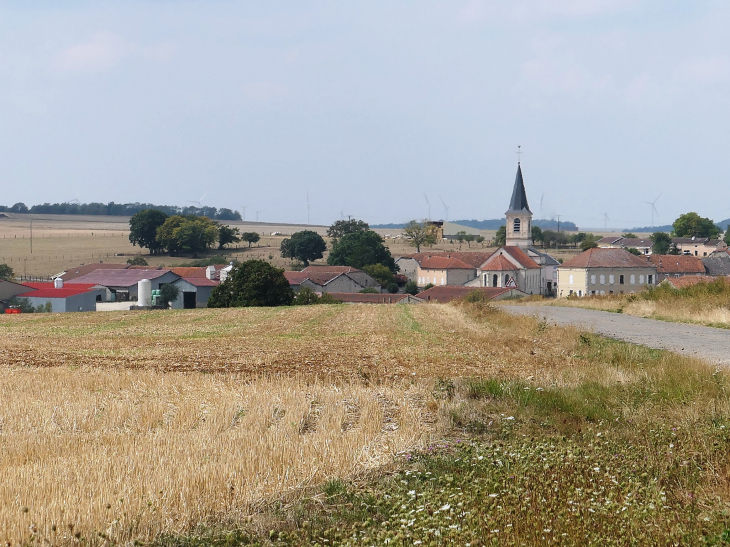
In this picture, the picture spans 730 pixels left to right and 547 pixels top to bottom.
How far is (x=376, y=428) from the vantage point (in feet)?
33.1

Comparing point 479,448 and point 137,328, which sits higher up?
point 479,448

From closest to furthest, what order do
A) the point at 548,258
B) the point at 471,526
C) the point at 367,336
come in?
the point at 471,526, the point at 367,336, the point at 548,258

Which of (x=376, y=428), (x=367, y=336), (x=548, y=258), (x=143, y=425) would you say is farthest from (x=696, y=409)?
(x=548, y=258)

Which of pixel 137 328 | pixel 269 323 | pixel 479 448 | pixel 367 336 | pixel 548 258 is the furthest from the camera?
pixel 548 258

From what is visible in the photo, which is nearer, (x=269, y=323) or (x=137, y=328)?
(x=137, y=328)

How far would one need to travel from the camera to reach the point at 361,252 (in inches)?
5192

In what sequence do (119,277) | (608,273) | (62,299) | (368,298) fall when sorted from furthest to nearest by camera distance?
(608,273), (119,277), (368,298), (62,299)

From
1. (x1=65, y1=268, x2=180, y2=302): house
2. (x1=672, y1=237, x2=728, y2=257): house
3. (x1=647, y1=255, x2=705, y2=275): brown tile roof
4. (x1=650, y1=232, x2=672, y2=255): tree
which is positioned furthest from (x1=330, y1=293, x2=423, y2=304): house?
(x1=672, y1=237, x2=728, y2=257): house

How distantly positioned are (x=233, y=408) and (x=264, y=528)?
469 centimetres

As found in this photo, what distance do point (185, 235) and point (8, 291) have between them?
252ft

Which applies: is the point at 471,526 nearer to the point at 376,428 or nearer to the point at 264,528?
the point at 264,528

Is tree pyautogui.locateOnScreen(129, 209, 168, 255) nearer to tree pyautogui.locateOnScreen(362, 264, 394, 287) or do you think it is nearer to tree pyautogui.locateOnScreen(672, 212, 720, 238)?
tree pyautogui.locateOnScreen(362, 264, 394, 287)

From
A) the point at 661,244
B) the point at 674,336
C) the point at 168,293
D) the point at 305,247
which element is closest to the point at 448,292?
the point at 168,293

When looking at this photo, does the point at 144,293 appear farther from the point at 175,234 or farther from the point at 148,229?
the point at 148,229
